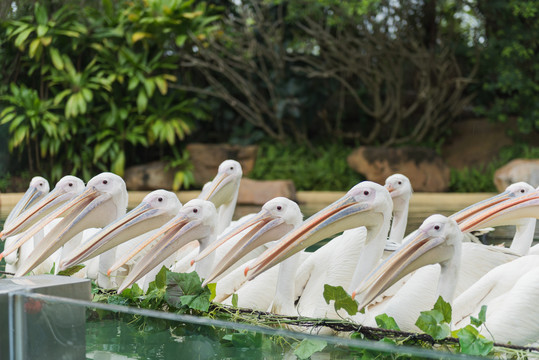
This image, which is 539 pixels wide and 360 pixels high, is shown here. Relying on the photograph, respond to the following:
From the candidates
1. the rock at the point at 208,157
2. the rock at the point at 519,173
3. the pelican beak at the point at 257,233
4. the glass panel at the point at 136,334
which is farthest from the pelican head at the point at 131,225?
the rock at the point at 208,157

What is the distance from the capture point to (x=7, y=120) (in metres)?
9.57

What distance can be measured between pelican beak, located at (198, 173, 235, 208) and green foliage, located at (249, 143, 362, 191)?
616 cm

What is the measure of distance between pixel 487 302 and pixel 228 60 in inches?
358

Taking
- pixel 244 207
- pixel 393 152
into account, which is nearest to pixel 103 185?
pixel 244 207

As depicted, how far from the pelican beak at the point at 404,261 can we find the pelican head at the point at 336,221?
29cm

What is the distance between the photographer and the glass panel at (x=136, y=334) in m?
1.52

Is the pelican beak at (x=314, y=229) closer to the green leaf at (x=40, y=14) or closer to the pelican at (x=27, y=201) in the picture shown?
the pelican at (x=27, y=201)

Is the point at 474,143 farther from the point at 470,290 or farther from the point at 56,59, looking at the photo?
the point at 470,290

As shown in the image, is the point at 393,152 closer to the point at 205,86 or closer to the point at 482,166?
the point at 482,166

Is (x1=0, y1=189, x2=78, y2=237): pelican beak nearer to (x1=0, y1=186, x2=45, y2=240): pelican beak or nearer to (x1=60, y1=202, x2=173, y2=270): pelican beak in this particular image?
(x1=0, y1=186, x2=45, y2=240): pelican beak

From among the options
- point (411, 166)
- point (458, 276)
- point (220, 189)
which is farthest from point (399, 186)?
point (411, 166)

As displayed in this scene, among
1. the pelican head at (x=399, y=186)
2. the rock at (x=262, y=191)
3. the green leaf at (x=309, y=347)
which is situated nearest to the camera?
the green leaf at (x=309, y=347)

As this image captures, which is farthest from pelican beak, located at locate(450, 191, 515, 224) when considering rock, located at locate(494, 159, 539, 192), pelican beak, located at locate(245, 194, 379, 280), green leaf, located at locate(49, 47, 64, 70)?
green leaf, located at locate(49, 47, 64, 70)

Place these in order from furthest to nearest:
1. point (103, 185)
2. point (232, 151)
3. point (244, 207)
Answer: point (232, 151)
point (244, 207)
point (103, 185)
